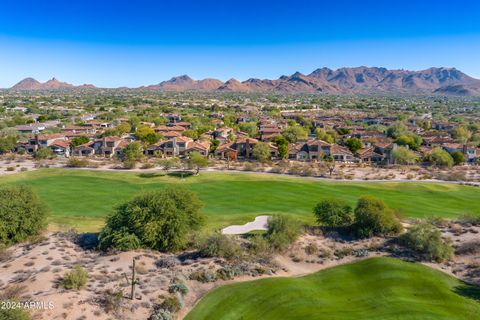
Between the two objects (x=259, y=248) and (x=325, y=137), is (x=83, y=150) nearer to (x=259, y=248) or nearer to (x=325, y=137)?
(x=325, y=137)

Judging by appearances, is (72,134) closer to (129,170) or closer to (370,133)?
(129,170)

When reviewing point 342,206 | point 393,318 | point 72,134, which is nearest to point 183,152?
point 72,134

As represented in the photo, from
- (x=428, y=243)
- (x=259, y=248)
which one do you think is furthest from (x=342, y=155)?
(x=259, y=248)

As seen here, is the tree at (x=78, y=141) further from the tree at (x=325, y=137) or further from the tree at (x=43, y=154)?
the tree at (x=325, y=137)

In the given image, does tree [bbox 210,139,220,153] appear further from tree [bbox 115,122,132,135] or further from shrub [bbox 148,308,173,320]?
shrub [bbox 148,308,173,320]

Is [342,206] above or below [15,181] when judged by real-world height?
above

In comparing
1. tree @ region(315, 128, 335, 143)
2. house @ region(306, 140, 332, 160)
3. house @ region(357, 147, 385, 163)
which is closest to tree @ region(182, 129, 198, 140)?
house @ region(306, 140, 332, 160)
